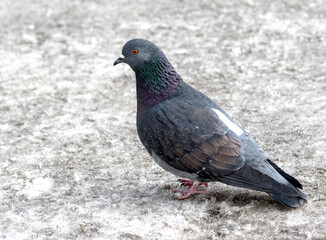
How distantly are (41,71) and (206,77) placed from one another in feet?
6.75

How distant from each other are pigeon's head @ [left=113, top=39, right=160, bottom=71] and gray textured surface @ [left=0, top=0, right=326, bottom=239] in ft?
3.15

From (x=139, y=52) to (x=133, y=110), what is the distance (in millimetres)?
1434

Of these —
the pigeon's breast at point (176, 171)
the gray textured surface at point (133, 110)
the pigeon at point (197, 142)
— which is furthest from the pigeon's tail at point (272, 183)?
the pigeon's breast at point (176, 171)

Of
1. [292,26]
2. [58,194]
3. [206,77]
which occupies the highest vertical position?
[292,26]

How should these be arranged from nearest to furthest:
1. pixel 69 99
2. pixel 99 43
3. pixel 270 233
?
pixel 270 233 → pixel 69 99 → pixel 99 43

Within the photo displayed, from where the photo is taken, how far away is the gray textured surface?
12.7ft

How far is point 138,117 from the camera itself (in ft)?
13.9

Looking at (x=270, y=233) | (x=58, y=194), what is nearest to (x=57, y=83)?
(x=58, y=194)

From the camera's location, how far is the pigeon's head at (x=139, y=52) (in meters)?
4.31

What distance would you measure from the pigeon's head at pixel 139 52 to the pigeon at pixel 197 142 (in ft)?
0.13

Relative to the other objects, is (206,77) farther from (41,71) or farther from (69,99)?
(41,71)

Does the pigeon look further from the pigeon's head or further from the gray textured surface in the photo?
the gray textured surface

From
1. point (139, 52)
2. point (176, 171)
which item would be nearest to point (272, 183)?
point (176, 171)

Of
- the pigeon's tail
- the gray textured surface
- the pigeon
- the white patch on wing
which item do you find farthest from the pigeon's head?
the pigeon's tail
